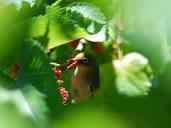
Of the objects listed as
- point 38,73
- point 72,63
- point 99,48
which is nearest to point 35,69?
point 38,73

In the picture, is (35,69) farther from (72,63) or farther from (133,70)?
(133,70)

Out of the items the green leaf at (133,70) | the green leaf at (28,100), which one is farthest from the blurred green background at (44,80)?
the green leaf at (133,70)

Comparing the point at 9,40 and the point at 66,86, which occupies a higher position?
the point at 9,40

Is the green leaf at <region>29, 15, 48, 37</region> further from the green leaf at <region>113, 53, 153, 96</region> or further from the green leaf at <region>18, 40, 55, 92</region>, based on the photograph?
the green leaf at <region>113, 53, 153, 96</region>

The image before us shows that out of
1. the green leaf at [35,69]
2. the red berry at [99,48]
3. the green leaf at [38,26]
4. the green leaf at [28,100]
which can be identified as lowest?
the red berry at [99,48]

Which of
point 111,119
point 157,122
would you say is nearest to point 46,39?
point 157,122

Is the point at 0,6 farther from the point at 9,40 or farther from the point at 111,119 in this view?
the point at 111,119

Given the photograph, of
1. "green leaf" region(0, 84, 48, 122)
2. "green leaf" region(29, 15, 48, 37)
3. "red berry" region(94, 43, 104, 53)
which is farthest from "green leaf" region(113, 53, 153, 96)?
"green leaf" region(0, 84, 48, 122)

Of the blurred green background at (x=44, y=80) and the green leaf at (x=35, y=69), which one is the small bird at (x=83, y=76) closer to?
the blurred green background at (x=44, y=80)
